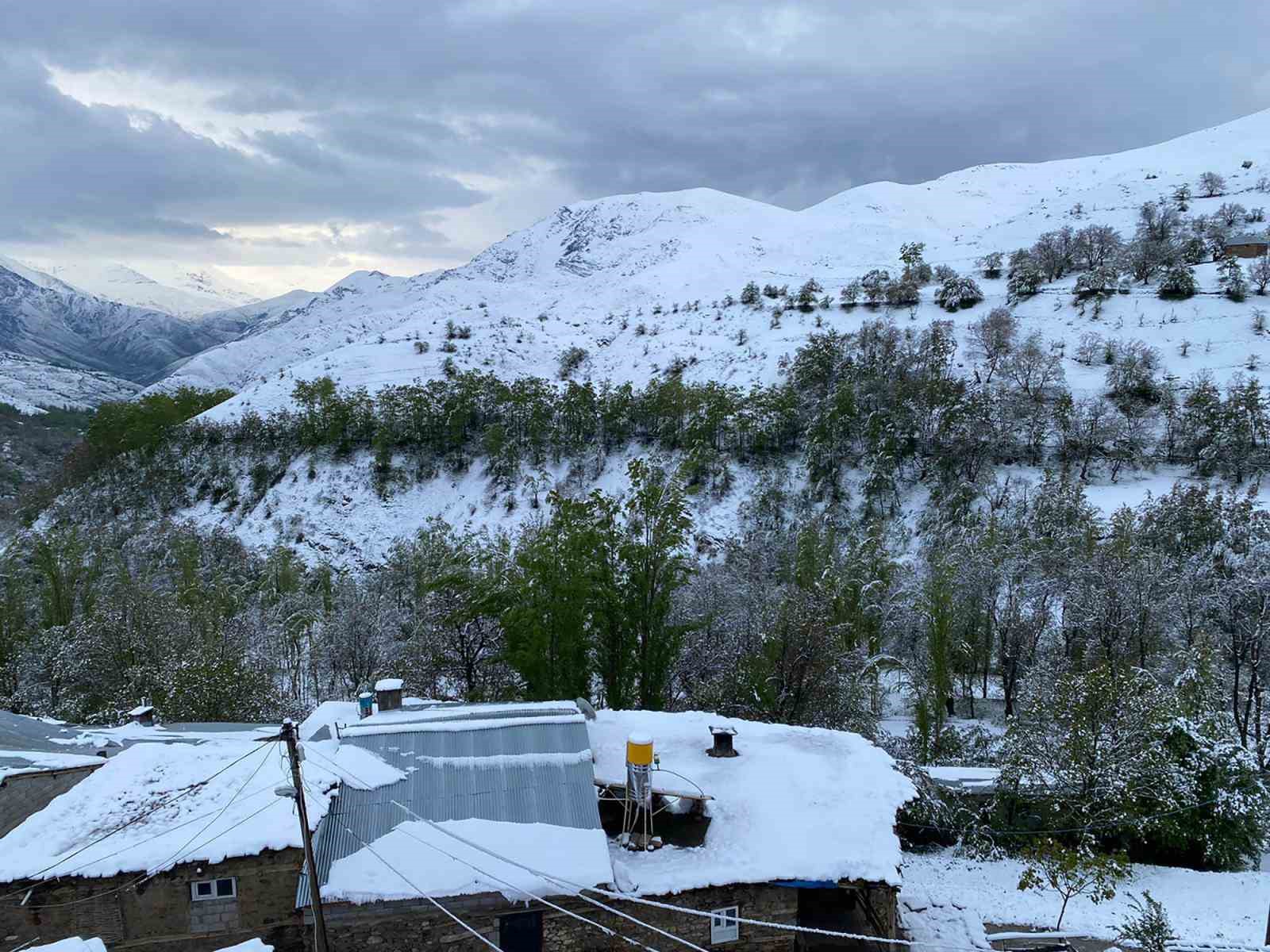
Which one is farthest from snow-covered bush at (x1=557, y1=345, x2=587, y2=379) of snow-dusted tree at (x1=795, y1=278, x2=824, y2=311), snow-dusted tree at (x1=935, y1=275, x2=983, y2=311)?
snow-dusted tree at (x1=935, y1=275, x2=983, y2=311)

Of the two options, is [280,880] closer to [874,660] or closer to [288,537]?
[874,660]

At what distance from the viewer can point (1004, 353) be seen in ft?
149

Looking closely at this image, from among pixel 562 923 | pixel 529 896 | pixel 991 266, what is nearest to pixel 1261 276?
pixel 991 266

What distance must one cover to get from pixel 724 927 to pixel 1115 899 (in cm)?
899

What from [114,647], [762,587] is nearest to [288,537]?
[114,647]

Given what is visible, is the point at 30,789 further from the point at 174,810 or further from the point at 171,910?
the point at 171,910

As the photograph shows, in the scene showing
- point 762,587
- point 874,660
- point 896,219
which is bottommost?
point 874,660

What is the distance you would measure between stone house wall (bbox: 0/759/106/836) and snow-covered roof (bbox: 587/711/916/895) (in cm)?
792

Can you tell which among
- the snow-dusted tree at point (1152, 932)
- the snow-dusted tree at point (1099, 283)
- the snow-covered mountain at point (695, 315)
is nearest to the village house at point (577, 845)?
the snow-dusted tree at point (1152, 932)

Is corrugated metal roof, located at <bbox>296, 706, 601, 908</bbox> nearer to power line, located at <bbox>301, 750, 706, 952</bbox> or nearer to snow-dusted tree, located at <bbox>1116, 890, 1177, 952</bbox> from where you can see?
power line, located at <bbox>301, 750, 706, 952</bbox>

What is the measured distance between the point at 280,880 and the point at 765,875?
6.26 m

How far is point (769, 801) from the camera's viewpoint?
35.7 ft

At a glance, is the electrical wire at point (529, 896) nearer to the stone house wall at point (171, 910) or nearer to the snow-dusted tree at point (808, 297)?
the stone house wall at point (171, 910)

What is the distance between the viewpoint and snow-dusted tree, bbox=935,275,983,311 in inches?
2146
